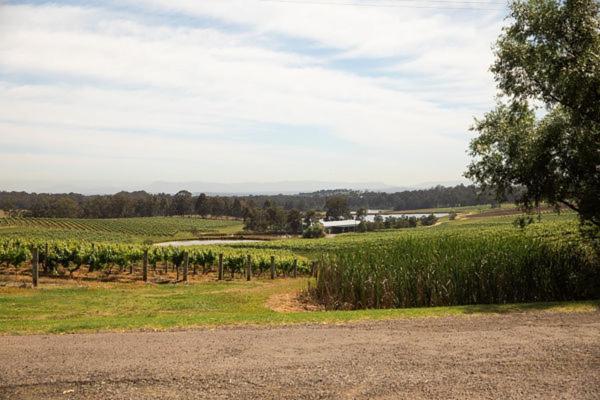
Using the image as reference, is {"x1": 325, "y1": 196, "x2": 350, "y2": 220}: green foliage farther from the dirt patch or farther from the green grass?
the dirt patch

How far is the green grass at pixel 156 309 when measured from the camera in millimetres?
12406

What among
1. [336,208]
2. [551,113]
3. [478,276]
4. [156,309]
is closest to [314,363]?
[156,309]

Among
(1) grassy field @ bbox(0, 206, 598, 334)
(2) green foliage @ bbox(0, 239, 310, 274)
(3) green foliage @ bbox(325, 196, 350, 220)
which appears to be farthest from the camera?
(3) green foliage @ bbox(325, 196, 350, 220)

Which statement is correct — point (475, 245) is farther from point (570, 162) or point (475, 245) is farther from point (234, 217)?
point (234, 217)

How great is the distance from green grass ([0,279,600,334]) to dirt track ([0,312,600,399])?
1.19m

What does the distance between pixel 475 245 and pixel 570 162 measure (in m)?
4.97

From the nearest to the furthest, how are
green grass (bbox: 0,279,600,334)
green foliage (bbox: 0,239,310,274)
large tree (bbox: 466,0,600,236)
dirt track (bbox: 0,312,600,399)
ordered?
dirt track (bbox: 0,312,600,399) → green grass (bbox: 0,279,600,334) → large tree (bbox: 466,0,600,236) → green foliage (bbox: 0,239,310,274)

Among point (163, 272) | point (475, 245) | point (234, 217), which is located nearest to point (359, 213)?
point (234, 217)

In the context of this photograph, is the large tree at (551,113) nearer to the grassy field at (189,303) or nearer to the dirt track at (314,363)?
the grassy field at (189,303)

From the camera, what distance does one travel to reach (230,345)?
32.7 ft

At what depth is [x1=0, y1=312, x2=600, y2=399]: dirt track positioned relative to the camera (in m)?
7.48

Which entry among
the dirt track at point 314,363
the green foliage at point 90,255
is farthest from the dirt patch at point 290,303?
the green foliage at point 90,255

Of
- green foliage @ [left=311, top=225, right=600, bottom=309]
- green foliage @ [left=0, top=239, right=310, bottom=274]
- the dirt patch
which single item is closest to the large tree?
green foliage @ [left=311, top=225, right=600, bottom=309]

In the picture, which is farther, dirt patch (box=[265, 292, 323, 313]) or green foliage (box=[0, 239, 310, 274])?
green foliage (box=[0, 239, 310, 274])
